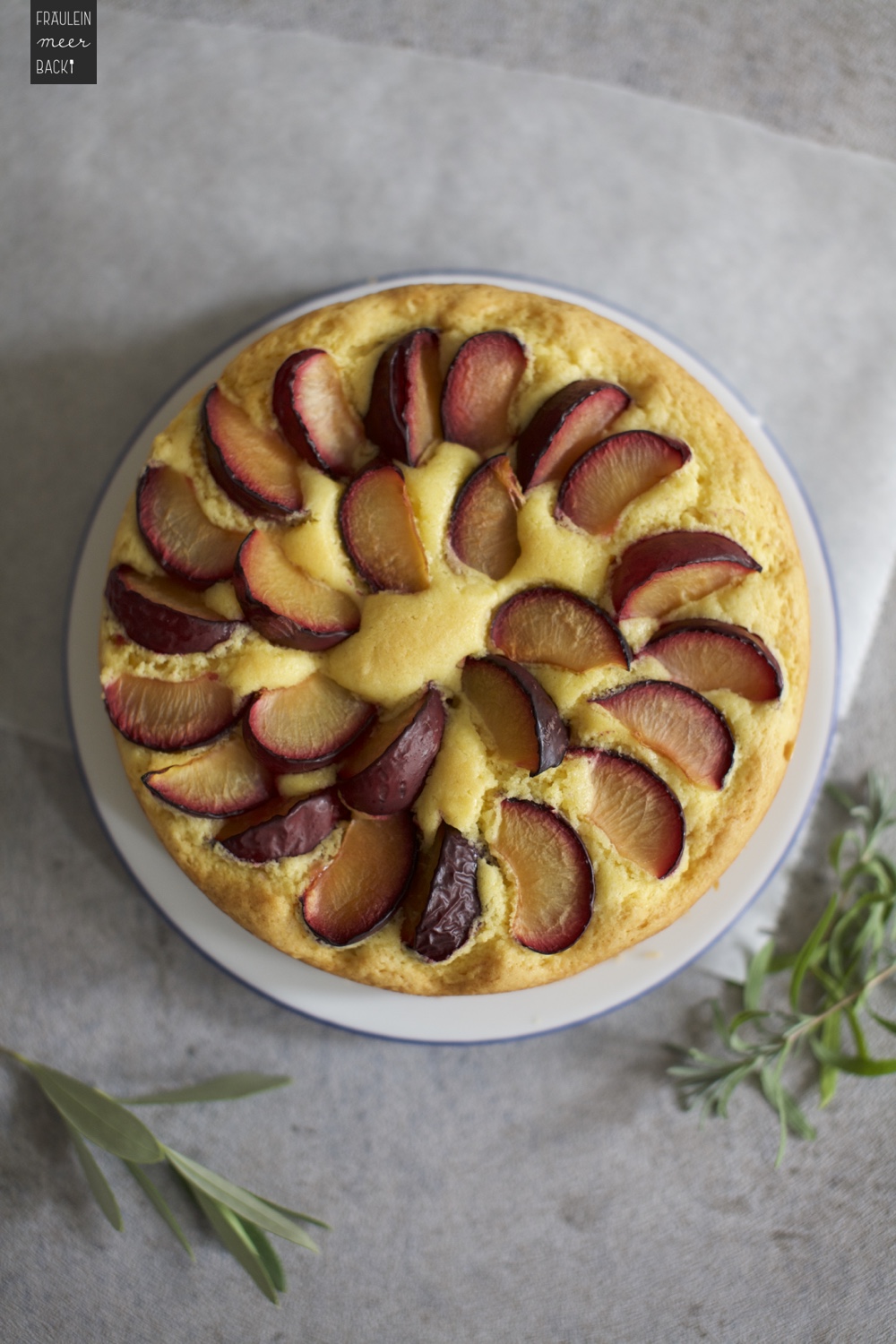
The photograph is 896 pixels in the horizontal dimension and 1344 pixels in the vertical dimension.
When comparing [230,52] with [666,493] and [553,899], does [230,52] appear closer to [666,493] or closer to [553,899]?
[666,493]

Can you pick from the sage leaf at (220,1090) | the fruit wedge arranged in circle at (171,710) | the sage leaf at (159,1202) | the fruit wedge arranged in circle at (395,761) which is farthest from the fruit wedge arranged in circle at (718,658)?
the sage leaf at (159,1202)

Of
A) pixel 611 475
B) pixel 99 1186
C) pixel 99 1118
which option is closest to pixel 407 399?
pixel 611 475

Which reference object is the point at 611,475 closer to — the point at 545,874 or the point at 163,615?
the point at 545,874

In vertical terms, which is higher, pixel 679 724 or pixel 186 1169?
pixel 679 724

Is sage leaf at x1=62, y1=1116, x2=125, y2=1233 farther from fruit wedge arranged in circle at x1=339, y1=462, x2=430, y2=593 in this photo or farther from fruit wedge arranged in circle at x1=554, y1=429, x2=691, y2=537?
fruit wedge arranged in circle at x1=554, y1=429, x2=691, y2=537

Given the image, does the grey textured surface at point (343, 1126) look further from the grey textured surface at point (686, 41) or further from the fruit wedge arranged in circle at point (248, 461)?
the fruit wedge arranged in circle at point (248, 461)

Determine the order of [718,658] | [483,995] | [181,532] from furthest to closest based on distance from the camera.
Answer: [483,995], [181,532], [718,658]
